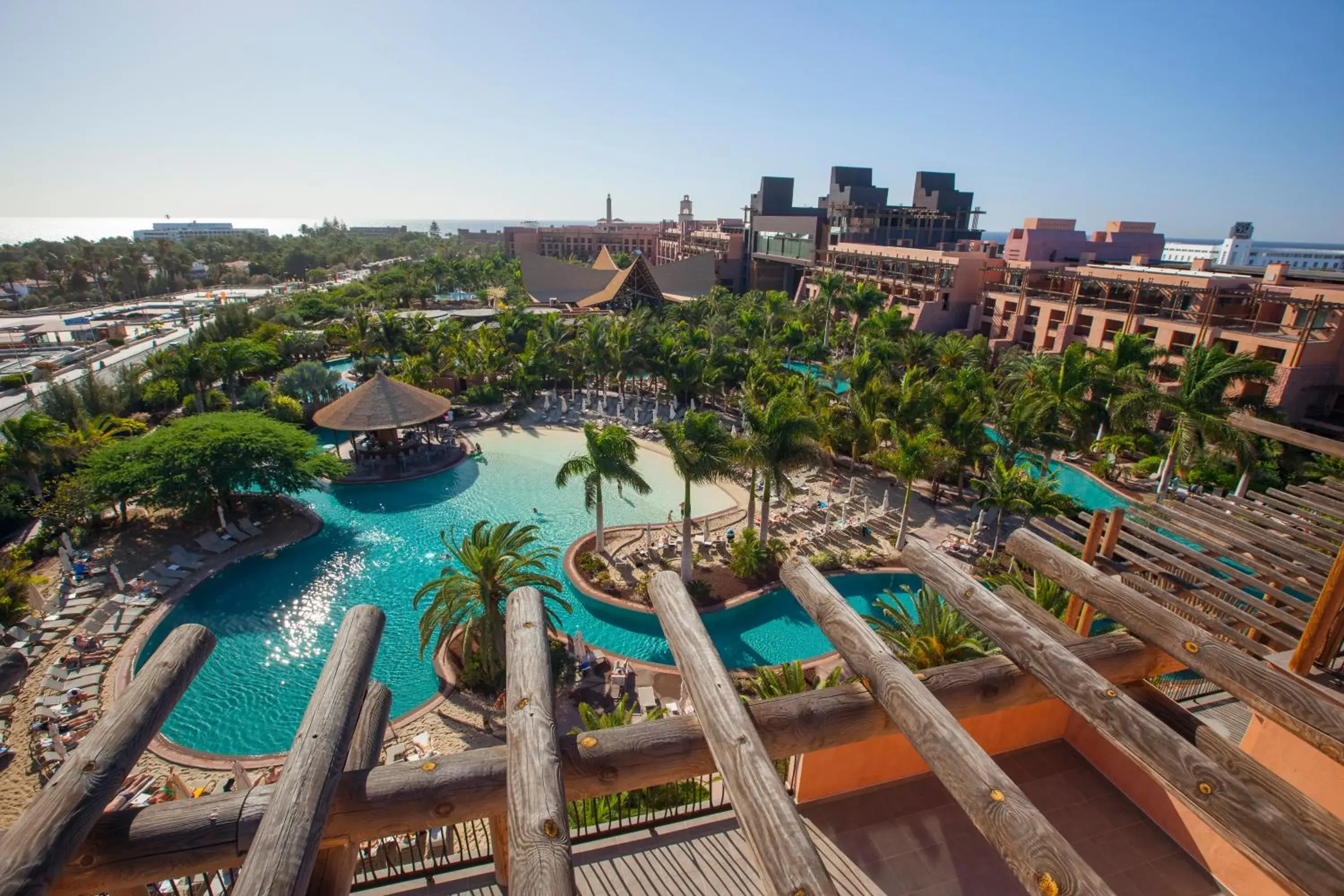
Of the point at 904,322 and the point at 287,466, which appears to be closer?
the point at 287,466

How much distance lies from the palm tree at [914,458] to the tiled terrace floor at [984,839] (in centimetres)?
1134

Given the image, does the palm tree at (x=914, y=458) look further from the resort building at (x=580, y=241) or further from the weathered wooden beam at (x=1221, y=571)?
the resort building at (x=580, y=241)

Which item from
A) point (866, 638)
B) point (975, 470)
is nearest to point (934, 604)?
point (866, 638)

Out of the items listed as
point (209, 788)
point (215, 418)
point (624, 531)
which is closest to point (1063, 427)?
point (624, 531)

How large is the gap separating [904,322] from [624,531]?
2604cm

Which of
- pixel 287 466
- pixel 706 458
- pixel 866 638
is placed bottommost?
pixel 287 466

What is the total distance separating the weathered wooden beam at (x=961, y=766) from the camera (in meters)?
2.53

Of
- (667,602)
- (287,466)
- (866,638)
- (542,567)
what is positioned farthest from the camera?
(287,466)

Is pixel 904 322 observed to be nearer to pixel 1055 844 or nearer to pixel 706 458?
pixel 706 458

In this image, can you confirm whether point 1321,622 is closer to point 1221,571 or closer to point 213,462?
point 1221,571

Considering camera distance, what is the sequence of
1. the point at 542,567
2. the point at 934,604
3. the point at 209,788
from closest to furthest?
the point at 934,604
the point at 209,788
the point at 542,567

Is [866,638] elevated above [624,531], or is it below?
above

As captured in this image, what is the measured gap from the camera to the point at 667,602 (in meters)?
4.29

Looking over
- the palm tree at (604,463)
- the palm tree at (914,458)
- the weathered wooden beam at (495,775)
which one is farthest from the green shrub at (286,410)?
the weathered wooden beam at (495,775)
